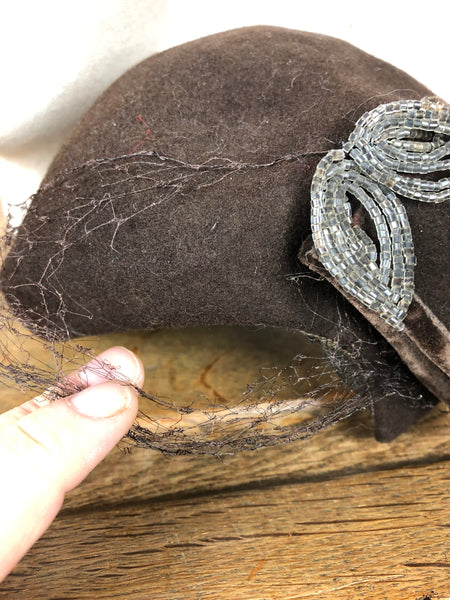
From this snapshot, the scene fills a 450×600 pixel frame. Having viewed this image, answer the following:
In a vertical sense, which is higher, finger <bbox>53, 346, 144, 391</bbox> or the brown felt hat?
the brown felt hat

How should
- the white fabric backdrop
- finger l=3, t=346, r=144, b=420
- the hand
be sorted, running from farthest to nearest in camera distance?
the white fabric backdrop
finger l=3, t=346, r=144, b=420
the hand

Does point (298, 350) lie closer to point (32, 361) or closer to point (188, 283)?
point (188, 283)

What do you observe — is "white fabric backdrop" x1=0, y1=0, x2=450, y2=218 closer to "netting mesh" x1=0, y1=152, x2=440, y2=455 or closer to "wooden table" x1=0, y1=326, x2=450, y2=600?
"netting mesh" x1=0, y1=152, x2=440, y2=455

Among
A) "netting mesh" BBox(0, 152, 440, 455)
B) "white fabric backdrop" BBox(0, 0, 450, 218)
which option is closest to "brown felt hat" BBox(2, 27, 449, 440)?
"netting mesh" BBox(0, 152, 440, 455)

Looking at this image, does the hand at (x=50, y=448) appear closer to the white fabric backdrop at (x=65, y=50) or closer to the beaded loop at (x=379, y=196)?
the beaded loop at (x=379, y=196)

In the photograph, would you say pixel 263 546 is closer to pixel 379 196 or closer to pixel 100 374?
pixel 100 374

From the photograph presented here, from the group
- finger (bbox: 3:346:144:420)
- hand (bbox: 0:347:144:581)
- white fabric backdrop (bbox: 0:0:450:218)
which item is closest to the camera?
hand (bbox: 0:347:144:581)

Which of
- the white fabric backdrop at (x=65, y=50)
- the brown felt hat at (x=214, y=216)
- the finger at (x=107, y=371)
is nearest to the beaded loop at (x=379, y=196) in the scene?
the brown felt hat at (x=214, y=216)
